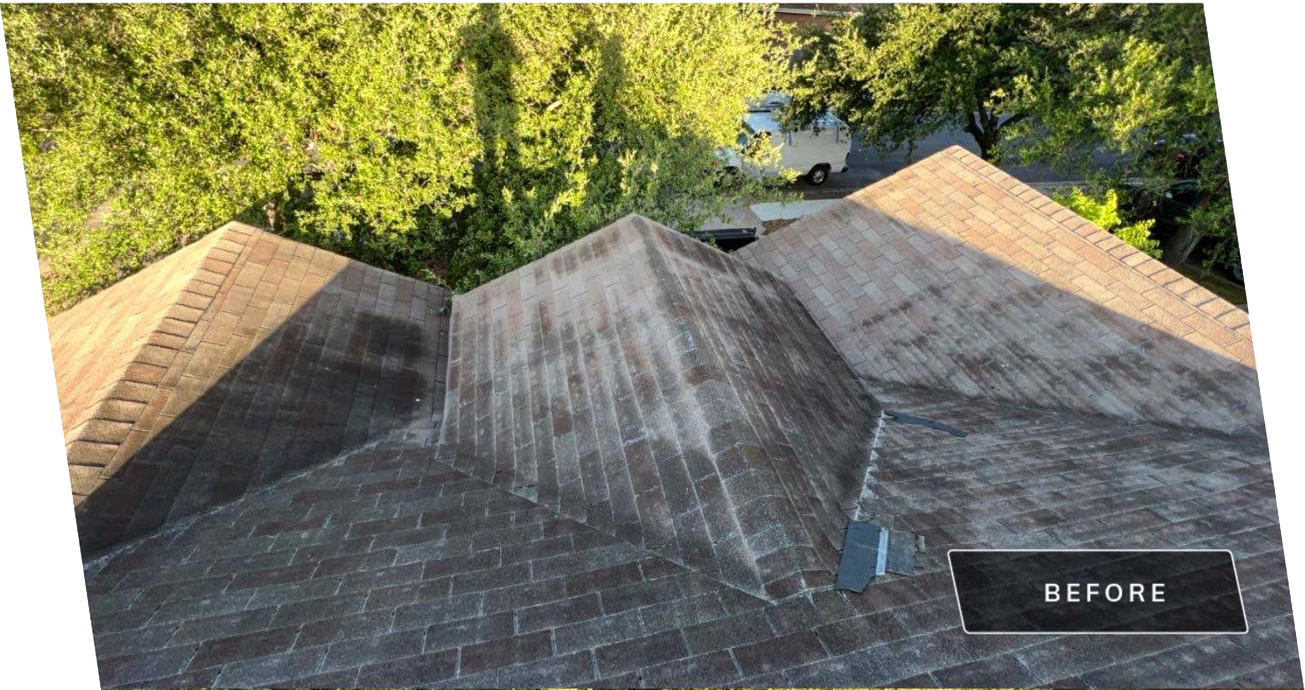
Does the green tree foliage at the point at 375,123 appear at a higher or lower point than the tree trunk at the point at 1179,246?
higher

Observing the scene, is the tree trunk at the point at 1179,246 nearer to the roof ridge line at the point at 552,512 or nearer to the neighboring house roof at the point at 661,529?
the neighboring house roof at the point at 661,529

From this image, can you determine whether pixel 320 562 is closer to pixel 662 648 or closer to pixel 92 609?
pixel 92 609

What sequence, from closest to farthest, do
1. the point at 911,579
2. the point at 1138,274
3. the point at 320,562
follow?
1. the point at 911,579
2. the point at 320,562
3. the point at 1138,274

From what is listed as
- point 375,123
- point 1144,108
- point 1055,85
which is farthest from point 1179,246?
point 375,123

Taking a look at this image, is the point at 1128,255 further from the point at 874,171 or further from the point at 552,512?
the point at 874,171

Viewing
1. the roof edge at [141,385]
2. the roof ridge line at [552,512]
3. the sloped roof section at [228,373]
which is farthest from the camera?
the sloped roof section at [228,373]

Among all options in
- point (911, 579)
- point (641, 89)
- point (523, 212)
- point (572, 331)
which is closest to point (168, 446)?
point (572, 331)

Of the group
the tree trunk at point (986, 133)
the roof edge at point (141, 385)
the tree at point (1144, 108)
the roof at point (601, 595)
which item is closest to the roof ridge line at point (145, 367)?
the roof edge at point (141, 385)
